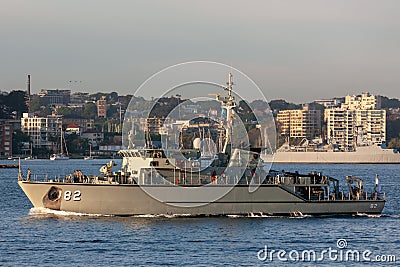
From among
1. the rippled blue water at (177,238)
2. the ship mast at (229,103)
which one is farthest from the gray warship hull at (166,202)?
the ship mast at (229,103)

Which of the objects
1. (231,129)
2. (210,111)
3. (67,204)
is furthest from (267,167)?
(210,111)

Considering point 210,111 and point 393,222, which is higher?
point 210,111

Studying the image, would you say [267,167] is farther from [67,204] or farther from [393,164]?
[393,164]

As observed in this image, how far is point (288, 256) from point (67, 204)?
49.9ft

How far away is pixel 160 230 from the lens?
153 ft

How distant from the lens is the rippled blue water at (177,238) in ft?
129

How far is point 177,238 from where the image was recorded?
44406mm

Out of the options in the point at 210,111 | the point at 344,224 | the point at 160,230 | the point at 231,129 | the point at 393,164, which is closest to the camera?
the point at 160,230
